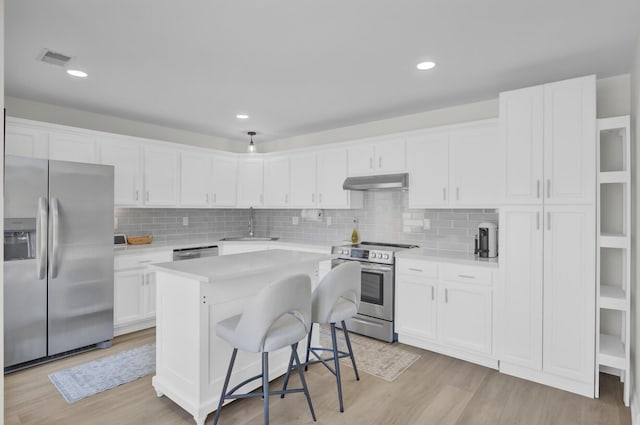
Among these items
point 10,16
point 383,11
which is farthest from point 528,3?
point 10,16

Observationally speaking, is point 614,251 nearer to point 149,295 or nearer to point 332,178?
point 332,178

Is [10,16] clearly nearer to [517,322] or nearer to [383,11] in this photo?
[383,11]

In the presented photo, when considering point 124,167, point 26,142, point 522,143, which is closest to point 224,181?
point 124,167

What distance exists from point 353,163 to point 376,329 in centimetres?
199

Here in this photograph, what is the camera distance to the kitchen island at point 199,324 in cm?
237

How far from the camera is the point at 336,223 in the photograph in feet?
17.0

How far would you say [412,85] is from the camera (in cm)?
338

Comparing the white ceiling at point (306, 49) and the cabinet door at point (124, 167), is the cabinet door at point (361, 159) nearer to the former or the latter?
the white ceiling at point (306, 49)

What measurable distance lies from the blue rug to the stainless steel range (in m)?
2.14

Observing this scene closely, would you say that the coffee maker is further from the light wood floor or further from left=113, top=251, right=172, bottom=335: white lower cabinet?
left=113, top=251, right=172, bottom=335: white lower cabinet

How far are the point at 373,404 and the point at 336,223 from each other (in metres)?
2.81

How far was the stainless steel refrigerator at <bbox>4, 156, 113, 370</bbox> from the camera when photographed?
316 centimetres

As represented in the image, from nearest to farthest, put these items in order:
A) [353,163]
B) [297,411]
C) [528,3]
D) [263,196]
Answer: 1. [528,3]
2. [297,411]
3. [353,163]
4. [263,196]

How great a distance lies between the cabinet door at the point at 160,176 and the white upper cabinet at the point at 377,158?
2311mm
